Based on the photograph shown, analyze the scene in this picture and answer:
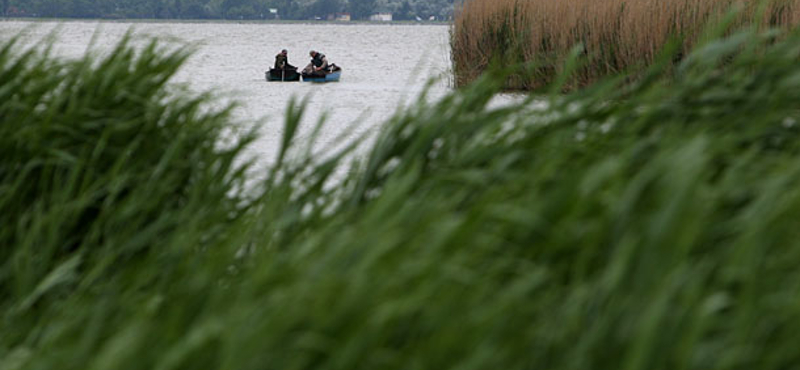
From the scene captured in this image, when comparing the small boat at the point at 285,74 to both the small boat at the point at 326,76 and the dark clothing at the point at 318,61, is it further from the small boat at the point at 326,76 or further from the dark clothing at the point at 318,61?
the dark clothing at the point at 318,61

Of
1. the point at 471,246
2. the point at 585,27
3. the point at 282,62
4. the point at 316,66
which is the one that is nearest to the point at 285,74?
the point at 282,62

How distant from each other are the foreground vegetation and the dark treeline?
79.6m

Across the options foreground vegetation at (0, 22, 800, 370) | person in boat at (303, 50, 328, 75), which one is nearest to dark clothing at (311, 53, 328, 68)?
person in boat at (303, 50, 328, 75)

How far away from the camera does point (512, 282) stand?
1.68 metres

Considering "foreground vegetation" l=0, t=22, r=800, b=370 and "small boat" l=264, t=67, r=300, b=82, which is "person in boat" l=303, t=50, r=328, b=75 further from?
"foreground vegetation" l=0, t=22, r=800, b=370

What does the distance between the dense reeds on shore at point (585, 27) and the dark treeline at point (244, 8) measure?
68.2 m

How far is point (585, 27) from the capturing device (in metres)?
12.3

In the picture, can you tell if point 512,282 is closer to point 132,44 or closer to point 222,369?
point 222,369

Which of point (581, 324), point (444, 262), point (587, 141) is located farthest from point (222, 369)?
point (587, 141)

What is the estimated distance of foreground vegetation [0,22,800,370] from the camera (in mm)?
1521

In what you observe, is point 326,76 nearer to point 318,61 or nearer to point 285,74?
point 318,61

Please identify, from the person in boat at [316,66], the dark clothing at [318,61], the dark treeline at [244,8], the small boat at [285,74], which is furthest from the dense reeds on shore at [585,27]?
the dark treeline at [244,8]

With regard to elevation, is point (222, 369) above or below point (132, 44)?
below

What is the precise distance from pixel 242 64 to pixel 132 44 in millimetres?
26701
